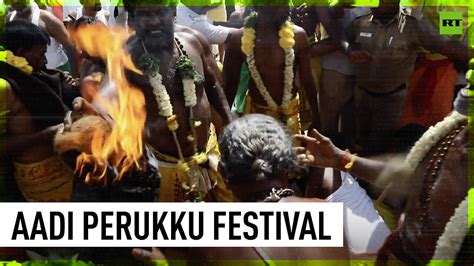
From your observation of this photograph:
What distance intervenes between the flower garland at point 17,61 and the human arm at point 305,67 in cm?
123

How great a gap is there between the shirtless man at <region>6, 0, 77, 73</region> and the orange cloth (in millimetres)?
1500

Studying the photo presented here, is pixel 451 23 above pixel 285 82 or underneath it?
above

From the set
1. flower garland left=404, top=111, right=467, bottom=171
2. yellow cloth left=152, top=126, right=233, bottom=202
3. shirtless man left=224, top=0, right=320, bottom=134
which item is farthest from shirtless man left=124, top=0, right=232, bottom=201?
flower garland left=404, top=111, right=467, bottom=171

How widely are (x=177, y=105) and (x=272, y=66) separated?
514 mm

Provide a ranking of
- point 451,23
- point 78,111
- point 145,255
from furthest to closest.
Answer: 1. point 451,23
2. point 78,111
3. point 145,255

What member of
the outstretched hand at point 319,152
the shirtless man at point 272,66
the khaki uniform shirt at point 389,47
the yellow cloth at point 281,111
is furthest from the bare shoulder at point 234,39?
the outstretched hand at point 319,152

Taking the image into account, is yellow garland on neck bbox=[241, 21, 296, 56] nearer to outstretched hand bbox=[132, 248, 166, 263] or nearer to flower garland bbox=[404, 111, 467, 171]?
flower garland bbox=[404, 111, 467, 171]

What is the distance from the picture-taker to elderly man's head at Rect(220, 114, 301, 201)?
262 cm

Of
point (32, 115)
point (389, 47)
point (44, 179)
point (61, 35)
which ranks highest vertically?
point (61, 35)

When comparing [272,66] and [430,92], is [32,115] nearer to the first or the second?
[272,66]

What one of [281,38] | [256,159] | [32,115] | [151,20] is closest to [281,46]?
[281,38]

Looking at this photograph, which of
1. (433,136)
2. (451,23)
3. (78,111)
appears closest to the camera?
(433,136)

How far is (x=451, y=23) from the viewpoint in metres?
3.17

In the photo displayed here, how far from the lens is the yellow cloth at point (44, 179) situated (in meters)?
3.17
